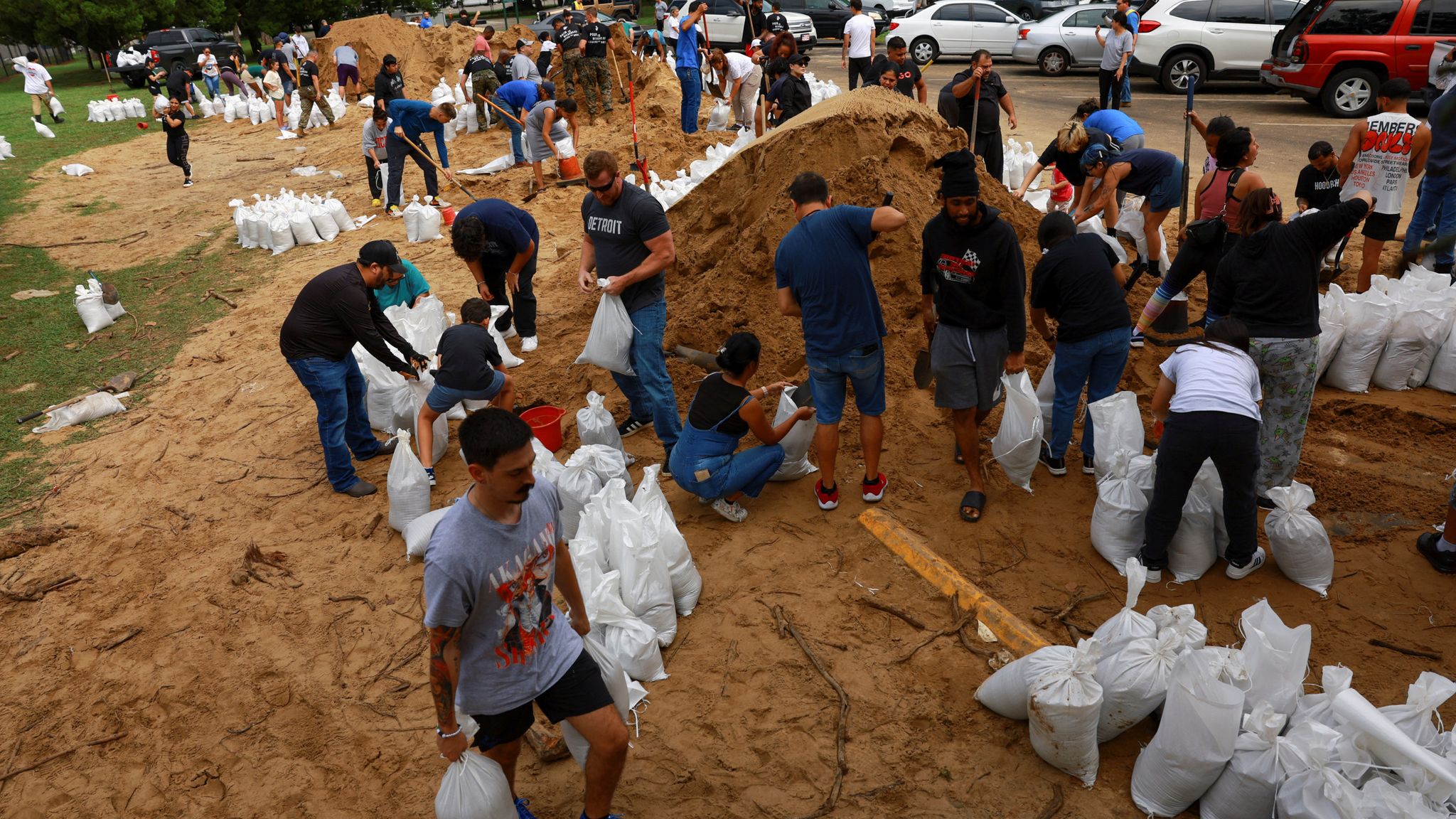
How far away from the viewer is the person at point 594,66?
14797mm

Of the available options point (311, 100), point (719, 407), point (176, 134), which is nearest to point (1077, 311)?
point (719, 407)

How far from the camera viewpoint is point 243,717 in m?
3.92

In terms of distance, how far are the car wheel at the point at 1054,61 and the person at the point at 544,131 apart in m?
10.1

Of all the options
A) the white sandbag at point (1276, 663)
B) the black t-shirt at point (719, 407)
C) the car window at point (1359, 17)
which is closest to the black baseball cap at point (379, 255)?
the black t-shirt at point (719, 407)

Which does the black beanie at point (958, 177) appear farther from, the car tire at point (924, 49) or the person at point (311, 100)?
the person at point (311, 100)

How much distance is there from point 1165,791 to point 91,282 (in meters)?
10.3

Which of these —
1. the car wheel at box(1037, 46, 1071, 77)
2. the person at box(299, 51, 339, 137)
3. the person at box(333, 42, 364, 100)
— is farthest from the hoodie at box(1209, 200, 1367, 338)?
the person at box(333, 42, 364, 100)

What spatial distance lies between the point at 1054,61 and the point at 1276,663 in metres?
16.6

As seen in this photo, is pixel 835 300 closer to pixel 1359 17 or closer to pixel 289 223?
pixel 289 223

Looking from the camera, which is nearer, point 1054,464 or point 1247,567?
point 1247,567

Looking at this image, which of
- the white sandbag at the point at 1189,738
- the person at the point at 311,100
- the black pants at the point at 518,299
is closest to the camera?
the white sandbag at the point at 1189,738

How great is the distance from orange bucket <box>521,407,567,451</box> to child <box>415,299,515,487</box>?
249 mm

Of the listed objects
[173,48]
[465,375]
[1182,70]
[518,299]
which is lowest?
[518,299]

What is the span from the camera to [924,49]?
1864 cm
